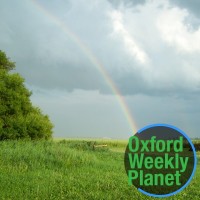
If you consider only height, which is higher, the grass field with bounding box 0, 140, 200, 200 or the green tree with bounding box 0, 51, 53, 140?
the green tree with bounding box 0, 51, 53, 140

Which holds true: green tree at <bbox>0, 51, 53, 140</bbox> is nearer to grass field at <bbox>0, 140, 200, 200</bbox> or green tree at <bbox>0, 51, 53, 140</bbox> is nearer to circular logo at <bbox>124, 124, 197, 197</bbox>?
grass field at <bbox>0, 140, 200, 200</bbox>

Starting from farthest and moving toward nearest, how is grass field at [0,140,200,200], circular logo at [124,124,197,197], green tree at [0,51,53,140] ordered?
green tree at [0,51,53,140]
grass field at [0,140,200,200]
circular logo at [124,124,197,197]

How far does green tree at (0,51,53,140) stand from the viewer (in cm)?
2727

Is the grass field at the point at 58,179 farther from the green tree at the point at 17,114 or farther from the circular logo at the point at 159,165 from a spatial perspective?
the green tree at the point at 17,114

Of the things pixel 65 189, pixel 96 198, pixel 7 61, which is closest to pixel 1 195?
pixel 65 189

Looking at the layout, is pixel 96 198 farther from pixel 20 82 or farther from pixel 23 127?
pixel 20 82

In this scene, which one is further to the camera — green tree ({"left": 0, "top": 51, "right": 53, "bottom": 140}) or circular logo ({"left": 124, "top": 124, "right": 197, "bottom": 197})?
green tree ({"left": 0, "top": 51, "right": 53, "bottom": 140})

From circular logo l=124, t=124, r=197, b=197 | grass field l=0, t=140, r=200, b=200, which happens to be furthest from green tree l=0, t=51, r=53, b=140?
circular logo l=124, t=124, r=197, b=197

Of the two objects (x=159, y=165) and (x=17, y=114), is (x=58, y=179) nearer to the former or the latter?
(x=159, y=165)

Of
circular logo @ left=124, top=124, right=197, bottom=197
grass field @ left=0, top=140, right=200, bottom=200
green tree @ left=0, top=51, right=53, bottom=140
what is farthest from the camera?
green tree @ left=0, top=51, right=53, bottom=140

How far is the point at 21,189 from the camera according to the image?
10938 mm

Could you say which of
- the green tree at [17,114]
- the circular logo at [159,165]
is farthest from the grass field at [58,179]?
the green tree at [17,114]

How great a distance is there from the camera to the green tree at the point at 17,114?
89.5ft

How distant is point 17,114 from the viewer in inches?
1102
